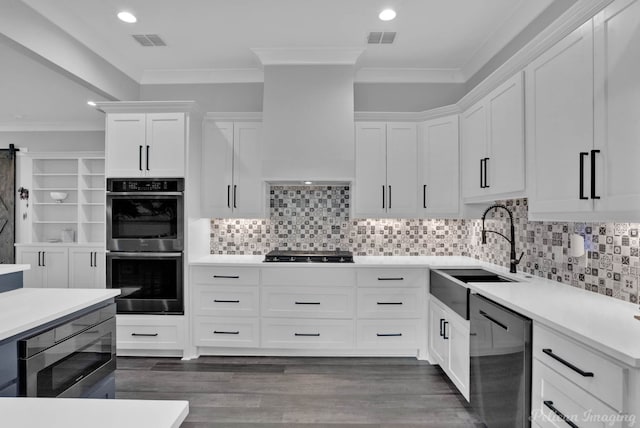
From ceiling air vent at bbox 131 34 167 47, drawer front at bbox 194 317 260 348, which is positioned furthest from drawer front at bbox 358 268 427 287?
ceiling air vent at bbox 131 34 167 47

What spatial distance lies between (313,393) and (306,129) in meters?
2.26

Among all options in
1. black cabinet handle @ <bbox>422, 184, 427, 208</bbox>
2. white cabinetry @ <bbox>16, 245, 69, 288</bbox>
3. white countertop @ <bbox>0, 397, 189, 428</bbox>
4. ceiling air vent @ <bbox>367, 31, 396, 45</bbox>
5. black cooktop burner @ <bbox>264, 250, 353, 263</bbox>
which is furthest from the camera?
white cabinetry @ <bbox>16, 245, 69, 288</bbox>

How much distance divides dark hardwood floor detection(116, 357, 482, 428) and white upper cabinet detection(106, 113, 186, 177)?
1.75m

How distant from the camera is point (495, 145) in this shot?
2.68 meters

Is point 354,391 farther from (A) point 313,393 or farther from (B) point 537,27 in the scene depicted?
(B) point 537,27

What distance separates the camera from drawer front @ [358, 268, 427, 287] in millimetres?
3285

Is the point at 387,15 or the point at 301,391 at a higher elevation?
the point at 387,15

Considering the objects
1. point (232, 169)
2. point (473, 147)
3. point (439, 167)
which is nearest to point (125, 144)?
point (232, 169)

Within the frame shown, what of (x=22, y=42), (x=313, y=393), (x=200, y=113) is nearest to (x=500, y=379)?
(x=313, y=393)

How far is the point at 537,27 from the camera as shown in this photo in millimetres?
2568

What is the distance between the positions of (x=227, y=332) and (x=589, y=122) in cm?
311

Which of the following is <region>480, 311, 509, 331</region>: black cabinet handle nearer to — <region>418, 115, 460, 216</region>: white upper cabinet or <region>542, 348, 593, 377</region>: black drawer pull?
<region>542, 348, 593, 377</region>: black drawer pull

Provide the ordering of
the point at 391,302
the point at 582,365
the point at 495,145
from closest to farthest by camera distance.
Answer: the point at 582,365
the point at 495,145
the point at 391,302

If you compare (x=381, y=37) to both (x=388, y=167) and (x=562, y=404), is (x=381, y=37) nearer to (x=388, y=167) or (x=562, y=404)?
(x=388, y=167)
